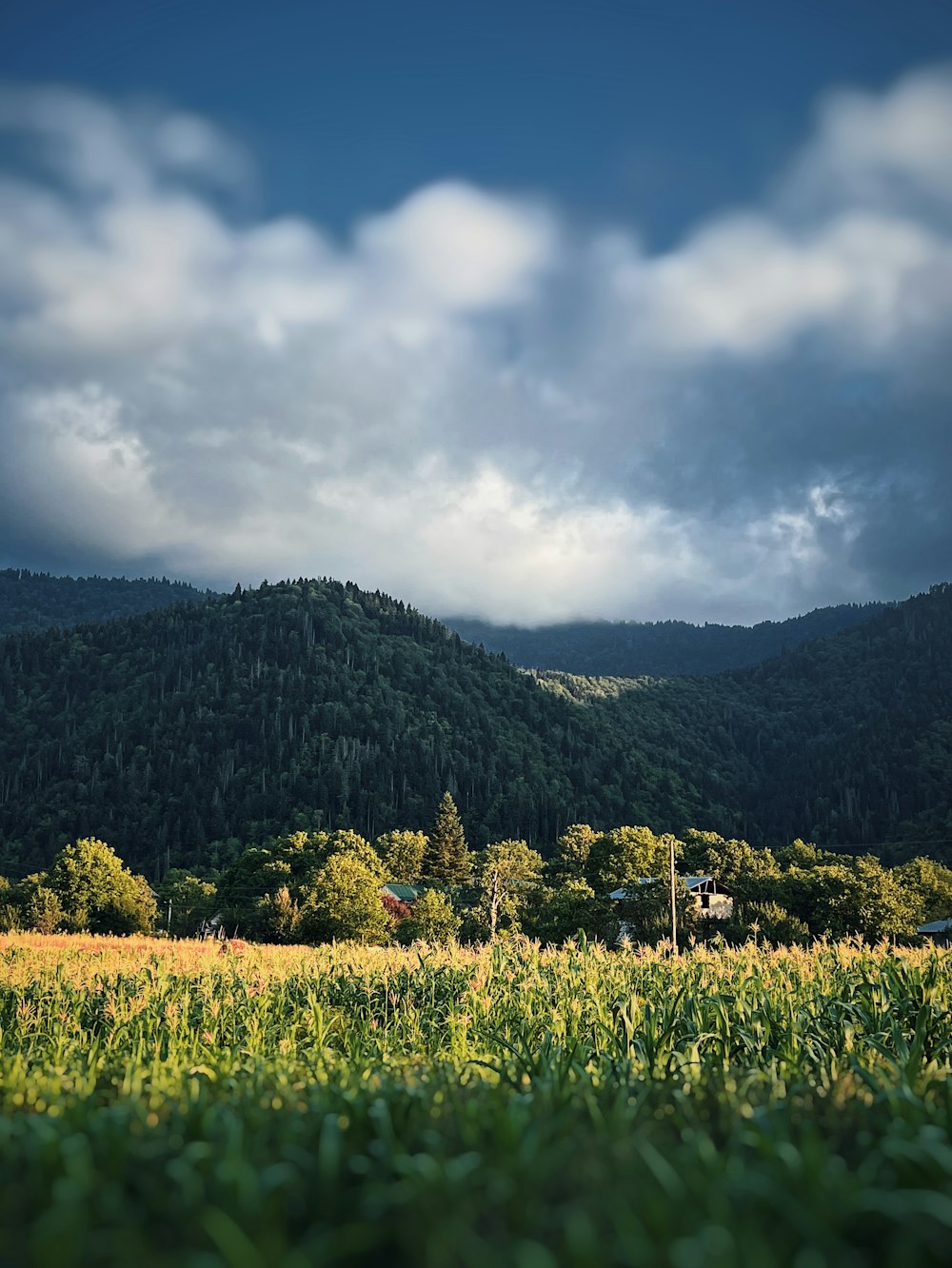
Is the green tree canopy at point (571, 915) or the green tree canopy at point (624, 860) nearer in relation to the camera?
the green tree canopy at point (571, 915)

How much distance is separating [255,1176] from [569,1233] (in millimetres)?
1095

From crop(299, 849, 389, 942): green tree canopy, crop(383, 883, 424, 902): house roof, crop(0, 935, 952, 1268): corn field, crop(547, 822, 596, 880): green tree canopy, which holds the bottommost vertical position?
crop(383, 883, 424, 902): house roof

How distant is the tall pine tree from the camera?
129875 mm

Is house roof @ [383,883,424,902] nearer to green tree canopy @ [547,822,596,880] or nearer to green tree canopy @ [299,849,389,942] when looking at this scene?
green tree canopy @ [547,822,596,880]

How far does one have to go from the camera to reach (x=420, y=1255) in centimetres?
218

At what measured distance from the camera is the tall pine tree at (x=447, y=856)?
129875mm

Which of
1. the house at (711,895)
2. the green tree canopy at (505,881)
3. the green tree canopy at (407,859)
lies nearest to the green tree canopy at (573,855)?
the green tree canopy at (505,881)

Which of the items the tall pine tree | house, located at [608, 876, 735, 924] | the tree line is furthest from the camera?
the tall pine tree

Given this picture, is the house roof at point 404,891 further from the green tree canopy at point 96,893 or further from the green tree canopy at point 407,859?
the green tree canopy at point 96,893

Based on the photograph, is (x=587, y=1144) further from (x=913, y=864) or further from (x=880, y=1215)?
(x=913, y=864)

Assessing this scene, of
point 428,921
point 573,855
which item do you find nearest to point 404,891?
point 573,855

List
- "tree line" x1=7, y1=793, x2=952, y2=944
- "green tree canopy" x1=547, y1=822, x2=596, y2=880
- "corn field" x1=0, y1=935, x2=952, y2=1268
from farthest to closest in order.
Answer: "green tree canopy" x1=547, y1=822, x2=596, y2=880 < "tree line" x1=7, y1=793, x2=952, y2=944 < "corn field" x1=0, y1=935, x2=952, y2=1268

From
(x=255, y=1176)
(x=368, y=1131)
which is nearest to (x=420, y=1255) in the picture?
(x=255, y=1176)

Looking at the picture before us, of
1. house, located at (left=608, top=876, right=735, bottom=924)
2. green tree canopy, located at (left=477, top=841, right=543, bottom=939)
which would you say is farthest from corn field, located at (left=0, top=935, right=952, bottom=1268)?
house, located at (left=608, top=876, right=735, bottom=924)
